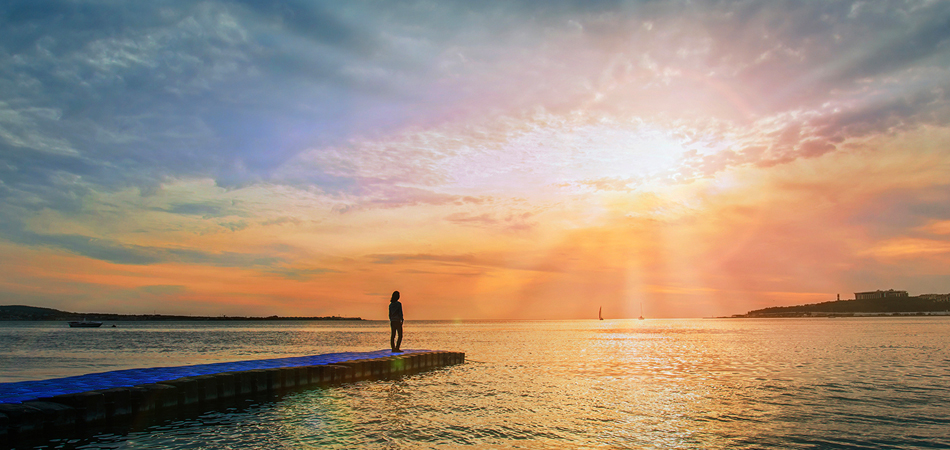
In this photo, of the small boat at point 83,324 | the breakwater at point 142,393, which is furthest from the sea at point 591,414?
the small boat at point 83,324

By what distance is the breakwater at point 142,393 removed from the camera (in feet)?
44.2

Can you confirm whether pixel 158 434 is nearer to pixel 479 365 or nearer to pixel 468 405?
pixel 468 405

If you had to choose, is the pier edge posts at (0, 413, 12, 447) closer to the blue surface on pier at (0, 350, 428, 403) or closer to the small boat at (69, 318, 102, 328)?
the blue surface on pier at (0, 350, 428, 403)

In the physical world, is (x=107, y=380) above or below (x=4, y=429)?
above

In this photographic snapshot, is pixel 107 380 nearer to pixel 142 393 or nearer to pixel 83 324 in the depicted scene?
pixel 142 393

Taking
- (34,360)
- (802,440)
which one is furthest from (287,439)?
(34,360)

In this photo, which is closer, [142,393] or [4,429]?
[4,429]

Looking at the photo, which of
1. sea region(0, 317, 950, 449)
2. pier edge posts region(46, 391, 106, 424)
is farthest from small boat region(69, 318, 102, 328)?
pier edge posts region(46, 391, 106, 424)

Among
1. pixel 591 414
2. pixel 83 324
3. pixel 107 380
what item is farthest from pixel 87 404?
pixel 83 324

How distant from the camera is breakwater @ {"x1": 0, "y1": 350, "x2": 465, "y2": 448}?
531 inches

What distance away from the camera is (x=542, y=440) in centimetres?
1395

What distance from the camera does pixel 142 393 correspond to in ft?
54.0

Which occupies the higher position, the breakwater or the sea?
the breakwater

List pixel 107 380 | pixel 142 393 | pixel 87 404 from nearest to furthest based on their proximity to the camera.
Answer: pixel 87 404 → pixel 142 393 → pixel 107 380
